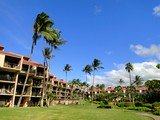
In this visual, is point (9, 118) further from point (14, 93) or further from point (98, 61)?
point (98, 61)

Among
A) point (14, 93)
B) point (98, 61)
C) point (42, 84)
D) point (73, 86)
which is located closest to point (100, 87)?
point (73, 86)

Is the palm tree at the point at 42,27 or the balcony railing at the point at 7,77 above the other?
the palm tree at the point at 42,27

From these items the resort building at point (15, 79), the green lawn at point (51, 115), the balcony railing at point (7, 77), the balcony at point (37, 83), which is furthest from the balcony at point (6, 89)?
the green lawn at point (51, 115)

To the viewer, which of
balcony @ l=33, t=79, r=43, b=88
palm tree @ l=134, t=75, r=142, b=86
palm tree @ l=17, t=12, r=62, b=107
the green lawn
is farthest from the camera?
palm tree @ l=134, t=75, r=142, b=86

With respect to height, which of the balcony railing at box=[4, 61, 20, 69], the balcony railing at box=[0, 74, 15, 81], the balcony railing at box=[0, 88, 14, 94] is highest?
the balcony railing at box=[4, 61, 20, 69]

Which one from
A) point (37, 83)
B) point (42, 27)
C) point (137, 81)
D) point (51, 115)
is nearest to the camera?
point (51, 115)

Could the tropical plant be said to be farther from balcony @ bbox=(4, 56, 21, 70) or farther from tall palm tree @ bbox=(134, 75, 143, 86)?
balcony @ bbox=(4, 56, 21, 70)

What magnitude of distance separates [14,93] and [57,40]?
18920 mm

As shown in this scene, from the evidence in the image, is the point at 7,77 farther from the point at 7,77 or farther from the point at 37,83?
the point at 37,83

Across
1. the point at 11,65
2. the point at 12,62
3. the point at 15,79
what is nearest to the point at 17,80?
the point at 15,79

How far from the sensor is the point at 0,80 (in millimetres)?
55312

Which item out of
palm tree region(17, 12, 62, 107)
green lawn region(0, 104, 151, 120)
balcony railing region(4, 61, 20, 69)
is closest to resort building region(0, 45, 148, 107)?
balcony railing region(4, 61, 20, 69)

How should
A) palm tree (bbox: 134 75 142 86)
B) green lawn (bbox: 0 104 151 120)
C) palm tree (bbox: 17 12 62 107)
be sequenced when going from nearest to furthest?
green lawn (bbox: 0 104 151 120)
palm tree (bbox: 17 12 62 107)
palm tree (bbox: 134 75 142 86)

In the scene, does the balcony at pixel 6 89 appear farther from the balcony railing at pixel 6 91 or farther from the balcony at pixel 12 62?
the balcony at pixel 12 62
